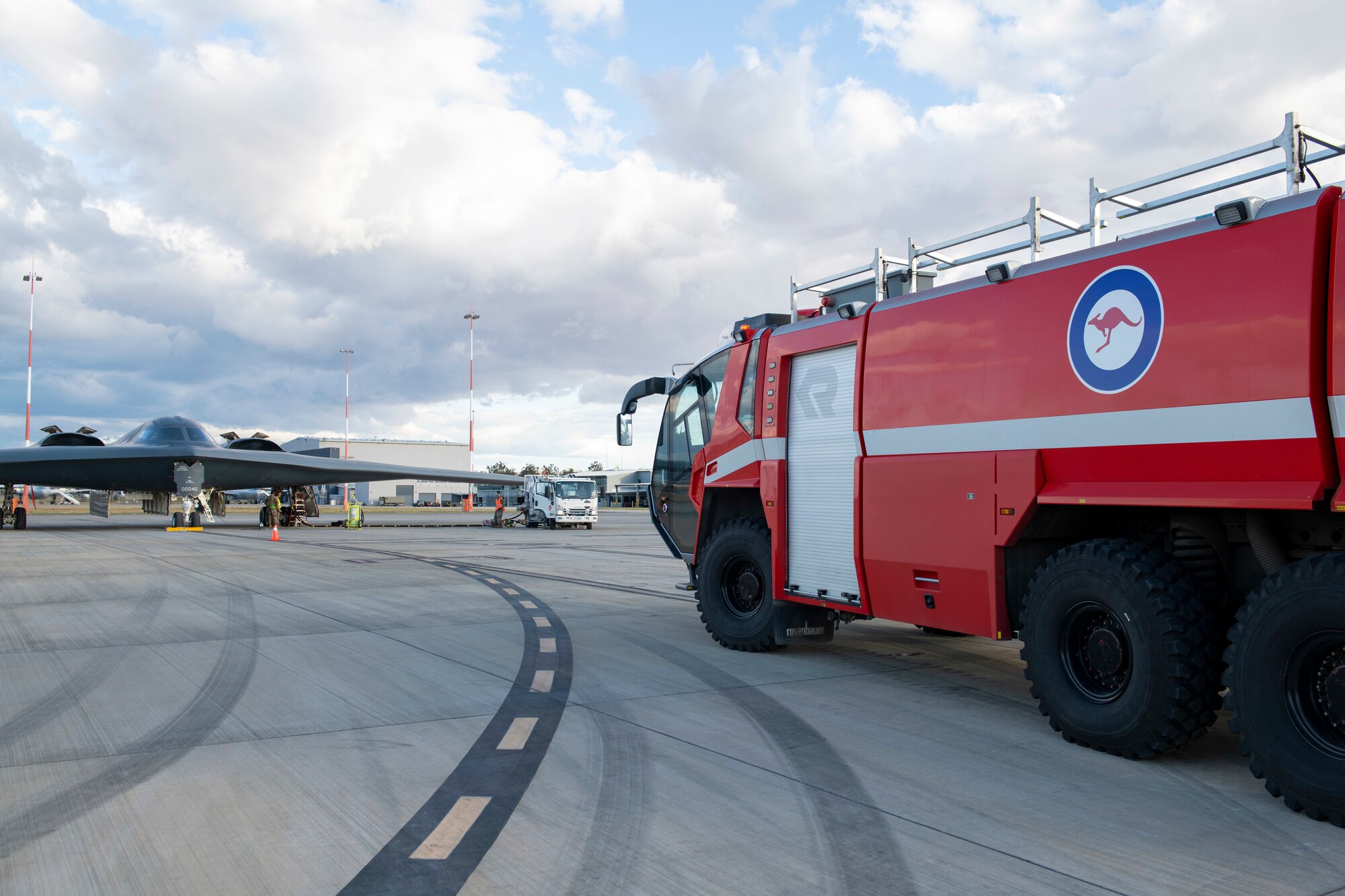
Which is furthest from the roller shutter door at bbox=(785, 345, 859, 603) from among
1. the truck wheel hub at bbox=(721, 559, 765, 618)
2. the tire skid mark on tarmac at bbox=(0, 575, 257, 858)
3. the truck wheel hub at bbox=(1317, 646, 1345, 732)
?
the tire skid mark on tarmac at bbox=(0, 575, 257, 858)

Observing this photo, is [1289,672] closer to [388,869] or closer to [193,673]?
[388,869]

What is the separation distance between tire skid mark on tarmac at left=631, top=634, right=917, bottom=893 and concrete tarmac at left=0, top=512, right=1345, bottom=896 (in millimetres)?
18

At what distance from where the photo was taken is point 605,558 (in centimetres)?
2044

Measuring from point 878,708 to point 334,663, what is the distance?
4.68 meters

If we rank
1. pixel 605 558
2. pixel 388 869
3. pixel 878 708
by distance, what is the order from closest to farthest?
pixel 388 869 → pixel 878 708 → pixel 605 558

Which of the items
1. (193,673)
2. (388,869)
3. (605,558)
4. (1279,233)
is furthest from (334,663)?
(605,558)

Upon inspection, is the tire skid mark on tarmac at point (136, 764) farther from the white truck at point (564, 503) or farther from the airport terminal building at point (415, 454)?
the airport terminal building at point (415, 454)

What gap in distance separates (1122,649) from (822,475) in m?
2.88

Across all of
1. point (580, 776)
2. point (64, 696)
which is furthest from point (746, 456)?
point (64, 696)

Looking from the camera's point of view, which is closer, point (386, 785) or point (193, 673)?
point (386, 785)

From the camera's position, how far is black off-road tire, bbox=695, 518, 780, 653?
8.16 m

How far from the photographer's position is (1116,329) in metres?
4.99

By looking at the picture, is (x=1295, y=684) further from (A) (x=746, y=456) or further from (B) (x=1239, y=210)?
(A) (x=746, y=456)

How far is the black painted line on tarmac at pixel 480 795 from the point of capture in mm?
Answer: 3268
